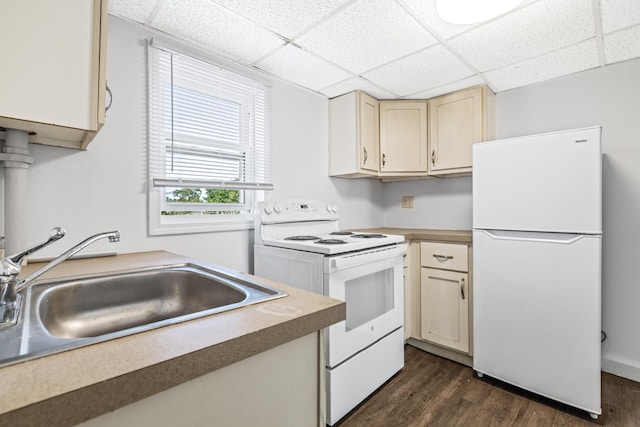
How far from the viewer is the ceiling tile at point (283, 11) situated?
1464mm

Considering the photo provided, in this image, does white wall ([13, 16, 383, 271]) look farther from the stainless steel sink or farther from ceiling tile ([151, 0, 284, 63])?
the stainless steel sink

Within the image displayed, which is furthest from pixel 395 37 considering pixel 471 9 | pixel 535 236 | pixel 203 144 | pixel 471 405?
pixel 471 405

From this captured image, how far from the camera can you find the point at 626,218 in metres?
2.10

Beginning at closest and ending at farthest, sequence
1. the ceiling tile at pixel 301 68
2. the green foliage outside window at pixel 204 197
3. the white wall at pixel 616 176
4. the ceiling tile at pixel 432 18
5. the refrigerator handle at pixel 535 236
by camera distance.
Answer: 1. the ceiling tile at pixel 432 18
2. the refrigerator handle at pixel 535 236
3. the green foliage outside window at pixel 204 197
4. the ceiling tile at pixel 301 68
5. the white wall at pixel 616 176

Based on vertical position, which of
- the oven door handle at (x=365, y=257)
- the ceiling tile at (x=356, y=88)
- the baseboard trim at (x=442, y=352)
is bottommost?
the baseboard trim at (x=442, y=352)

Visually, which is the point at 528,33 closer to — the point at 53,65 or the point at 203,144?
the point at 203,144

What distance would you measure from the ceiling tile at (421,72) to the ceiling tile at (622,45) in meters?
0.74

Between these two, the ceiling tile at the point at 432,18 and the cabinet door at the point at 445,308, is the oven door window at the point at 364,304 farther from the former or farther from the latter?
the ceiling tile at the point at 432,18

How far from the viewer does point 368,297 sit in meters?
1.86

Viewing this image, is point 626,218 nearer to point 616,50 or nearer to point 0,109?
point 616,50

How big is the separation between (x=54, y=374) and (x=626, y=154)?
3023mm

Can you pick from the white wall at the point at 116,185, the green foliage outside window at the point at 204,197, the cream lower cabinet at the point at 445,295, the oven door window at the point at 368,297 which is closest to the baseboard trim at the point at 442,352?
the cream lower cabinet at the point at 445,295

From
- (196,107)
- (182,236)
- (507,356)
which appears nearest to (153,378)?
(182,236)

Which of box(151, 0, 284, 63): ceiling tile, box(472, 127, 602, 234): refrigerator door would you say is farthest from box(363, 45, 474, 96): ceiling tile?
box(151, 0, 284, 63): ceiling tile
